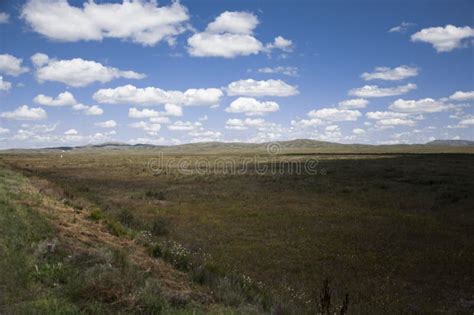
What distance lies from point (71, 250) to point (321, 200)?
20827 millimetres

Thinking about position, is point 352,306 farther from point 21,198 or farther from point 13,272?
point 21,198

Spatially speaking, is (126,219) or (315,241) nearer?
(315,241)

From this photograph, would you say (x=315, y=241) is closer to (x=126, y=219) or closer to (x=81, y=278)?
(x=126, y=219)

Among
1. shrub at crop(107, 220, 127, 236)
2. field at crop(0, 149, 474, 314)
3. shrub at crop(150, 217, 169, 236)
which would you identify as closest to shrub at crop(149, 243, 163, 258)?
field at crop(0, 149, 474, 314)

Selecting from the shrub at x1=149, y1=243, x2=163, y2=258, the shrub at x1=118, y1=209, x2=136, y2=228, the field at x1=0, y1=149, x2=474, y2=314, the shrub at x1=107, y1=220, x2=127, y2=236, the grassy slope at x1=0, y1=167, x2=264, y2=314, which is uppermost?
the grassy slope at x1=0, y1=167, x2=264, y2=314

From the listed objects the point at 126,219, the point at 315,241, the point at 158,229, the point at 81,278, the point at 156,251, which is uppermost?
the point at 81,278

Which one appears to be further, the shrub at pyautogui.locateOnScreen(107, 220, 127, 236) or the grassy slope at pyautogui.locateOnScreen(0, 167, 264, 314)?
the shrub at pyautogui.locateOnScreen(107, 220, 127, 236)

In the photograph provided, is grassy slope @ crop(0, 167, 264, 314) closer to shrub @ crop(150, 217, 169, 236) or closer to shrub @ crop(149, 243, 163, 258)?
shrub @ crop(149, 243, 163, 258)

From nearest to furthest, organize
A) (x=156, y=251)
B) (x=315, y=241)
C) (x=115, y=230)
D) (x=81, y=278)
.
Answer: (x=81, y=278) < (x=156, y=251) < (x=115, y=230) < (x=315, y=241)

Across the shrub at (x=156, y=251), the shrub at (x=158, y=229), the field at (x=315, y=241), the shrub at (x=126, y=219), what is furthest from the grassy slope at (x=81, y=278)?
the shrub at (x=126, y=219)

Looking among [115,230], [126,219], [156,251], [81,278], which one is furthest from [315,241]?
[81,278]

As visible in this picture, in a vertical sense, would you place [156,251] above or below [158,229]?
above

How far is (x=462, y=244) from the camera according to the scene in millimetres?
16125

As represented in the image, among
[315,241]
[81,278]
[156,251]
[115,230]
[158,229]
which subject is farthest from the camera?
[158,229]
